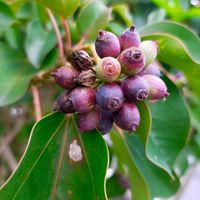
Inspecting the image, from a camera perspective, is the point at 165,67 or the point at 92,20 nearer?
the point at 92,20

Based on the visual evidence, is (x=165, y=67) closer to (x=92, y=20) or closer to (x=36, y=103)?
(x=92, y=20)

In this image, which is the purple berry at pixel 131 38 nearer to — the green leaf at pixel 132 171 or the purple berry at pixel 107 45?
the purple berry at pixel 107 45

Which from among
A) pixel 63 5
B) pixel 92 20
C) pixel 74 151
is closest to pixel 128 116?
pixel 74 151

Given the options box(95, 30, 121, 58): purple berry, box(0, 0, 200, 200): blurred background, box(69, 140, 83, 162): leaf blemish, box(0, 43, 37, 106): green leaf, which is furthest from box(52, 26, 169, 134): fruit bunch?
box(0, 0, 200, 200): blurred background

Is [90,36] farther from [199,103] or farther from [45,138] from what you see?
[199,103]

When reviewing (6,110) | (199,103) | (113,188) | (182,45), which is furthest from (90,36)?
(6,110)

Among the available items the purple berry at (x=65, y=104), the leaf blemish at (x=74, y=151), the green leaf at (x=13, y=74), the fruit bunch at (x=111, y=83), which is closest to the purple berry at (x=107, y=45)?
the fruit bunch at (x=111, y=83)
